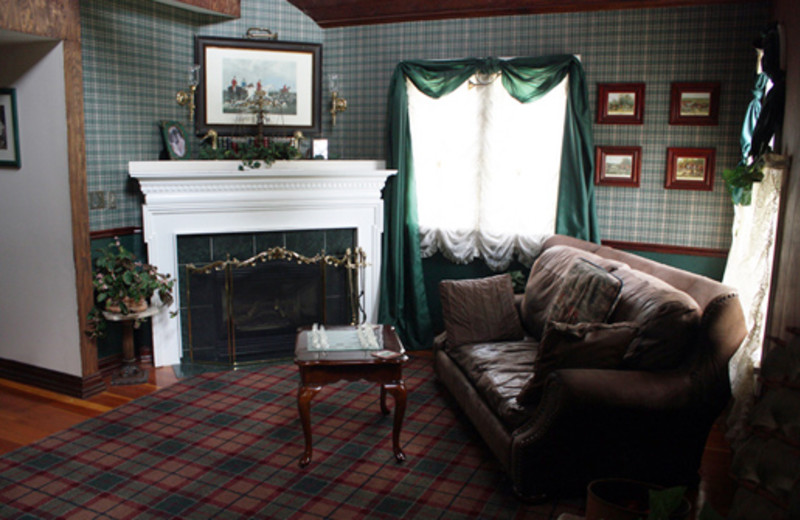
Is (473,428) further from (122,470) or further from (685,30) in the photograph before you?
(685,30)

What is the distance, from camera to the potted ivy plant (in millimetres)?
4223

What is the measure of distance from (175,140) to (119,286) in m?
1.17

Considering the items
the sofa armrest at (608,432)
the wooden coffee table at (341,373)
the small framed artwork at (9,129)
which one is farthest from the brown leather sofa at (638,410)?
the small framed artwork at (9,129)

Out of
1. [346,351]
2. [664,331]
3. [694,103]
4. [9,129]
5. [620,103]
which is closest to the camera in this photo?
[664,331]

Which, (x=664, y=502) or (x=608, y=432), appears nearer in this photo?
(x=664, y=502)

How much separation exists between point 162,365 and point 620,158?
3606 millimetres

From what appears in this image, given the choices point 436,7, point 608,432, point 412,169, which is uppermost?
point 436,7

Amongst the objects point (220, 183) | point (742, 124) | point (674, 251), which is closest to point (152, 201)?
point (220, 183)

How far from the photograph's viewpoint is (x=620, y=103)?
15.5ft

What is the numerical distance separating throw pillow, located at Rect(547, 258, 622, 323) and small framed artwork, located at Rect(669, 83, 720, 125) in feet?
5.08

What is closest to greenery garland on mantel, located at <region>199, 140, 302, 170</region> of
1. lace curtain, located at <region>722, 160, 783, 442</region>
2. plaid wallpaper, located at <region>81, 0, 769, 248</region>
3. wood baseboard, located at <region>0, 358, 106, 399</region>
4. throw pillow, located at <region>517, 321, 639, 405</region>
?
plaid wallpaper, located at <region>81, 0, 769, 248</region>

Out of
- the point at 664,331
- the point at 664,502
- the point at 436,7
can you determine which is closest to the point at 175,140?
the point at 436,7

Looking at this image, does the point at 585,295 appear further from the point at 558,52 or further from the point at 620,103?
the point at 558,52

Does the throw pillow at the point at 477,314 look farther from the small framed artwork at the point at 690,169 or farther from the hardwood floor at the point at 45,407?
→ the hardwood floor at the point at 45,407
